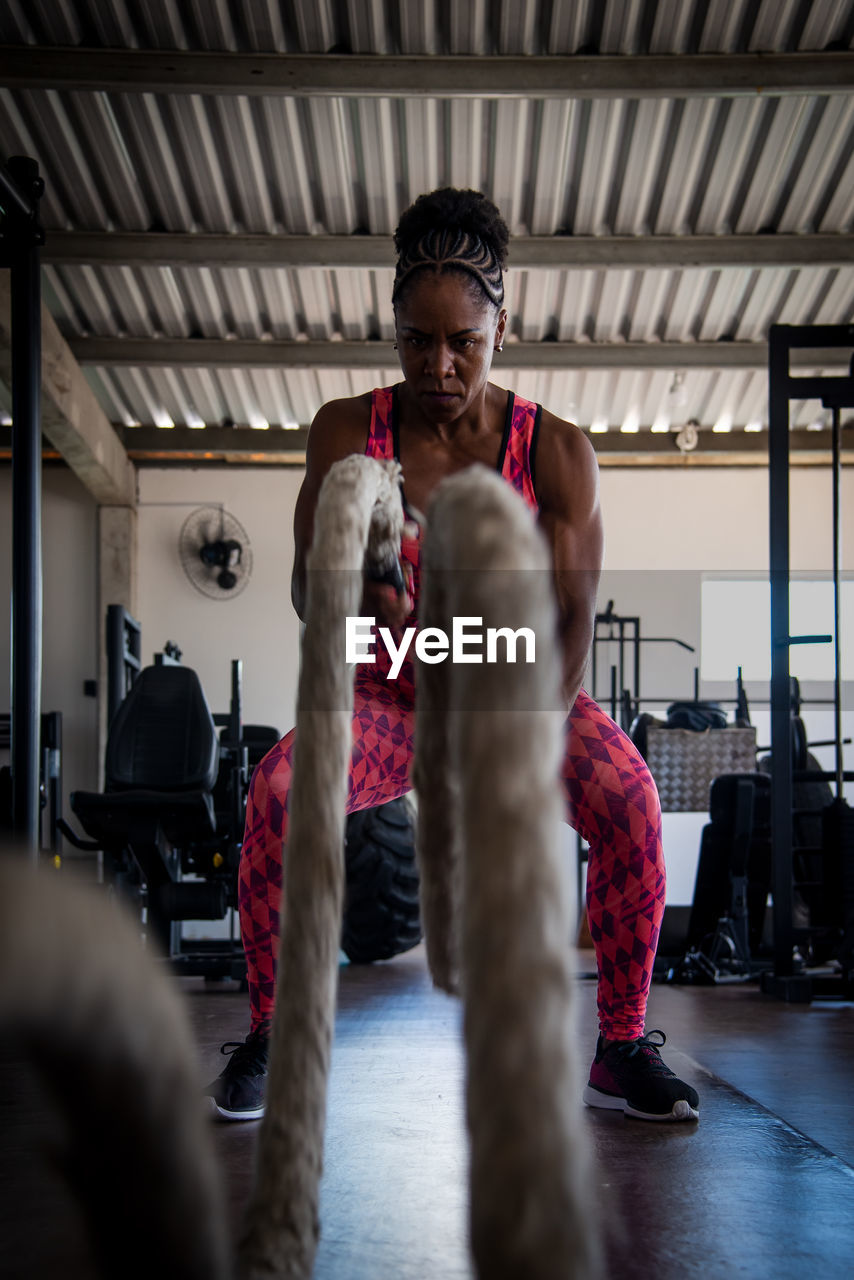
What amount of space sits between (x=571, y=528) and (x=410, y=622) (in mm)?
258

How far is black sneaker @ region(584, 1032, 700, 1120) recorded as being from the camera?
1438 millimetres

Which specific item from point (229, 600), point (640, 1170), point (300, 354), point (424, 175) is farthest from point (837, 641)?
point (229, 600)

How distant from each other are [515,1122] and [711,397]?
7060mm

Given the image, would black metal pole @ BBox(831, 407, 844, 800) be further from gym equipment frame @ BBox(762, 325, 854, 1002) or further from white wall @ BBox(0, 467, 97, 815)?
white wall @ BBox(0, 467, 97, 815)

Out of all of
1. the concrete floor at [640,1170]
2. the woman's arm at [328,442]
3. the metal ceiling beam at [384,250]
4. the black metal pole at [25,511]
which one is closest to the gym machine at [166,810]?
the black metal pole at [25,511]

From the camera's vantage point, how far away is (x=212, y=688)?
23.8ft

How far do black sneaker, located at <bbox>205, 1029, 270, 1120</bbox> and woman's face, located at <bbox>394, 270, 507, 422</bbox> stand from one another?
89 centimetres

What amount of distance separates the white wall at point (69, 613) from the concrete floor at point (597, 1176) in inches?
203

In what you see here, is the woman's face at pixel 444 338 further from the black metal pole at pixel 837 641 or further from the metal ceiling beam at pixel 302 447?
the metal ceiling beam at pixel 302 447

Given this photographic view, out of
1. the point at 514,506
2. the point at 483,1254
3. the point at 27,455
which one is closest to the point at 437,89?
the point at 27,455

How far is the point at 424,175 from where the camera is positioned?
15.9ft

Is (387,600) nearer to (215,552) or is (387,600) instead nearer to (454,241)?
(454,241)

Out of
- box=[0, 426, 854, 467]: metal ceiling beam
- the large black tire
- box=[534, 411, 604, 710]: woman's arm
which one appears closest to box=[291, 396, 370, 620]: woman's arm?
box=[534, 411, 604, 710]: woman's arm

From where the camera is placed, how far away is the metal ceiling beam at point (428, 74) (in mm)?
4004
